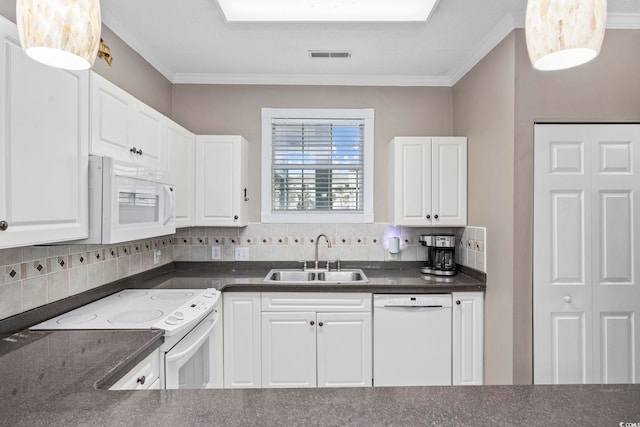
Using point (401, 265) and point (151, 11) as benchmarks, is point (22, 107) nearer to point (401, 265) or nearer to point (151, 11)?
point (151, 11)

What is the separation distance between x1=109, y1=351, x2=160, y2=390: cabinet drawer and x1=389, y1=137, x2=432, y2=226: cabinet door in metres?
2.08

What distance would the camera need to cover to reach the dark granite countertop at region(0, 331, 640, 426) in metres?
0.83

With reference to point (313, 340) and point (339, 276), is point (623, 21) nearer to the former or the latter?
point (339, 276)

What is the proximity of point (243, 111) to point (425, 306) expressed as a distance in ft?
7.44

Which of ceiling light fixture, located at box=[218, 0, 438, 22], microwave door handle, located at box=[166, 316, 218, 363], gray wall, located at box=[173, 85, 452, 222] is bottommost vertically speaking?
microwave door handle, located at box=[166, 316, 218, 363]

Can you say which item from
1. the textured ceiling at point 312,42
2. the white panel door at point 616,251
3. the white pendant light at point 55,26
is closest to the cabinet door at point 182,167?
the textured ceiling at point 312,42

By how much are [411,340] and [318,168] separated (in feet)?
5.43

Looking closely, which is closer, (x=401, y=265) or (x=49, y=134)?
(x=49, y=134)

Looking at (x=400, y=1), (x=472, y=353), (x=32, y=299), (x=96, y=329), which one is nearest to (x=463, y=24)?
(x=400, y=1)

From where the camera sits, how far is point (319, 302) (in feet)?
8.40

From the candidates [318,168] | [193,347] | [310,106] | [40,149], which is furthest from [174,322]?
[310,106]

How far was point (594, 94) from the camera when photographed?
2.12m

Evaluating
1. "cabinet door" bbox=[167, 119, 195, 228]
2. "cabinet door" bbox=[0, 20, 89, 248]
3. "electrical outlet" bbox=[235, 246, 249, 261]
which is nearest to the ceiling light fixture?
"cabinet door" bbox=[167, 119, 195, 228]

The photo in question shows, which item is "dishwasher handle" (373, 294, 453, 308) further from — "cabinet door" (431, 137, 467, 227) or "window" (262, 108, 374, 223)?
"window" (262, 108, 374, 223)
